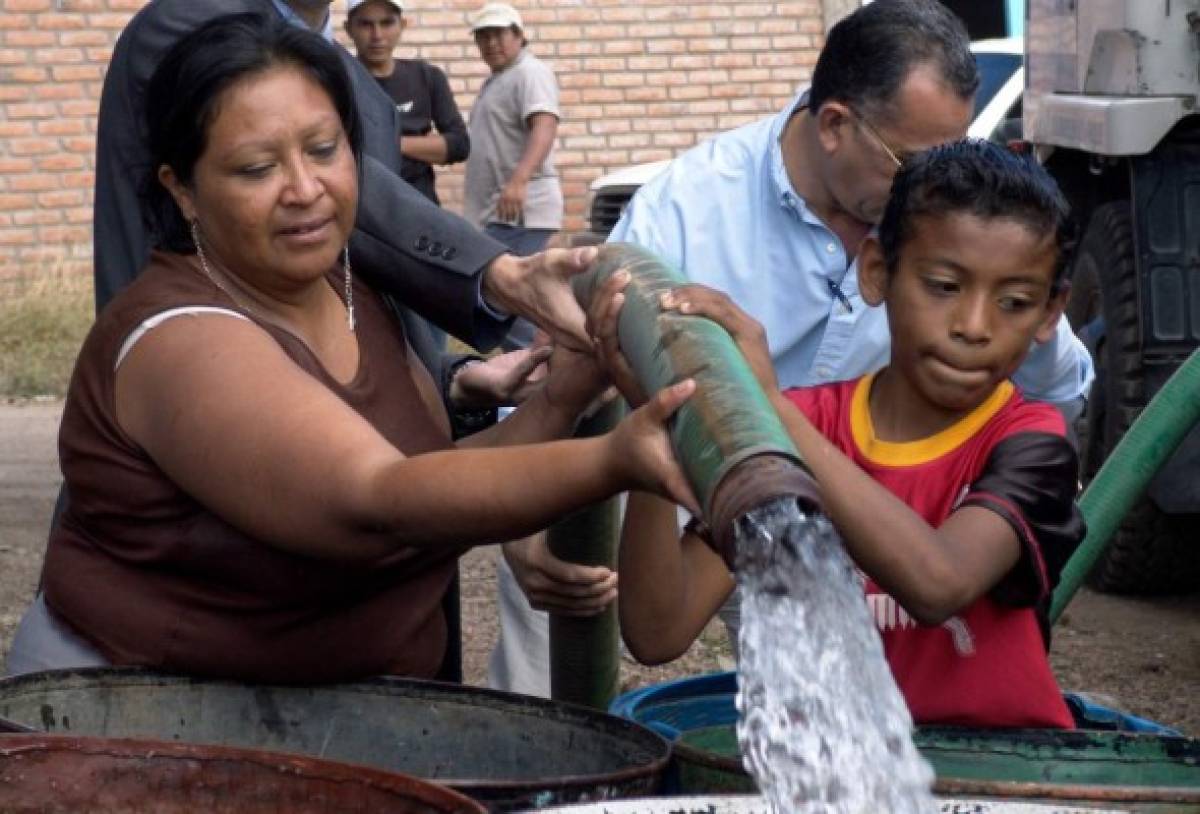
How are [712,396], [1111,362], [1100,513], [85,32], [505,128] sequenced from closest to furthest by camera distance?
[712,396]
[1100,513]
[1111,362]
[505,128]
[85,32]

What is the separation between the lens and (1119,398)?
20.6 feet

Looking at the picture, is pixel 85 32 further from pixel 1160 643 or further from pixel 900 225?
pixel 900 225

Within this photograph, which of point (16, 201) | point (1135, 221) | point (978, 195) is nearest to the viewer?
point (978, 195)

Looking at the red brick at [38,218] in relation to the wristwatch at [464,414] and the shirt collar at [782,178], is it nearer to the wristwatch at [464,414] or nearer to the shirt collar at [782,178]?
the shirt collar at [782,178]

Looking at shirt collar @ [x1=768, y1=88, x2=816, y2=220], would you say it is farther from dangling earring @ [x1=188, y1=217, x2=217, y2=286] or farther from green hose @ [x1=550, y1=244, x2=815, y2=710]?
dangling earring @ [x1=188, y1=217, x2=217, y2=286]

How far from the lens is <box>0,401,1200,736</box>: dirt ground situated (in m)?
5.97

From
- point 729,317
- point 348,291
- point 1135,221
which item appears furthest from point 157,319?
point 1135,221

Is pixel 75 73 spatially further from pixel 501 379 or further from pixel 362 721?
pixel 362 721

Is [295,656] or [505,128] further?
[505,128]

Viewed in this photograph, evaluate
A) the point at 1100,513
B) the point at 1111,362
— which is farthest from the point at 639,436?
the point at 1111,362

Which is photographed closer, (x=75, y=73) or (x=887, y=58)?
(x=887, y=58)

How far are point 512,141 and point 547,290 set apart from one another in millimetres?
8554

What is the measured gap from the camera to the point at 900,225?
9.10 ft

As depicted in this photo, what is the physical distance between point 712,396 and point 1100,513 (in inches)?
65.2
